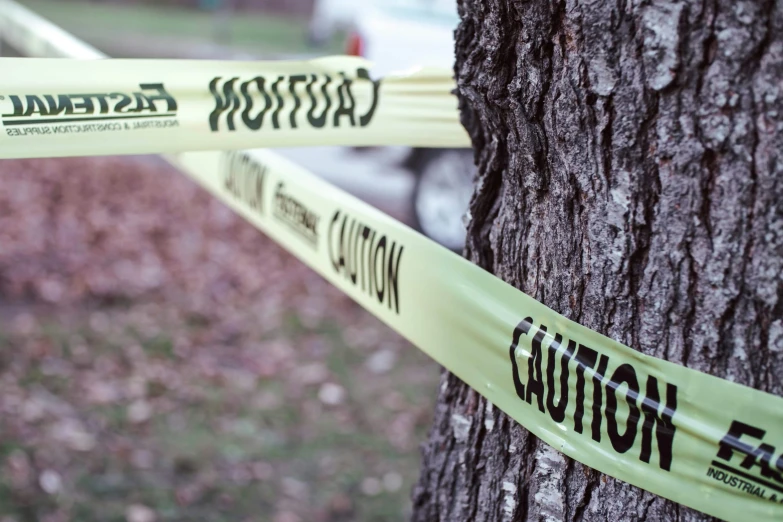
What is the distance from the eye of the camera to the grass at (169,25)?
1656cm

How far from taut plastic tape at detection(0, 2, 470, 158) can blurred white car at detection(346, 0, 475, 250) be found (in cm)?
317

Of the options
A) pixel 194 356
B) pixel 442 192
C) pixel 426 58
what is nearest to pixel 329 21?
pixel 426 58

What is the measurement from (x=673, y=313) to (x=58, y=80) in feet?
4.95

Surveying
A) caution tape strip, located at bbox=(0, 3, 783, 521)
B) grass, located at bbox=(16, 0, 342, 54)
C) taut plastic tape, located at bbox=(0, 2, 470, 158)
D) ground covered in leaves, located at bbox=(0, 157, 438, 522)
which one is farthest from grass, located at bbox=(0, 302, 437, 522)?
grass, located at bbox=(16, 0, 342, 54)

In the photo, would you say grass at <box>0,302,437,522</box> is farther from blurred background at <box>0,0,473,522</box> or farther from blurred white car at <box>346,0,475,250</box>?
blurred white car at <box>346,0,475,250</box>

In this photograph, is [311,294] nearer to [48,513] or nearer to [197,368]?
[197,368]

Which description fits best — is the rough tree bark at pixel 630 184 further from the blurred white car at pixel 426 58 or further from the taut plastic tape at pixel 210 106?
the blurred white car at pixel 426 58

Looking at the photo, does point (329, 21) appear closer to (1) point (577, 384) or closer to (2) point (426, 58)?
(2) point (426, 58)

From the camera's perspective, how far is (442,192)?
598 centimetres

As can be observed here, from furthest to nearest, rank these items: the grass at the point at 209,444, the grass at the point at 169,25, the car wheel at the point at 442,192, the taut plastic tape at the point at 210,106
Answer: the grass at the point at 169,25 < the car wheel at the point at 442,192 < the grass at the point at 209,444 < the taut plastic tape at the point at 210,106

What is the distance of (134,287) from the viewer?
4832 millimetres

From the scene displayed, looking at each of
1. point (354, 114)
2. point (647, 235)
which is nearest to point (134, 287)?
point (354, 114)

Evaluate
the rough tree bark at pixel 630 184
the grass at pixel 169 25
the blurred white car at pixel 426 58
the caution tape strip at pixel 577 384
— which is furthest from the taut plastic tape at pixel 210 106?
the grass at pixel 169 25

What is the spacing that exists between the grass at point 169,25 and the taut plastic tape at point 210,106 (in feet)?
40.9
